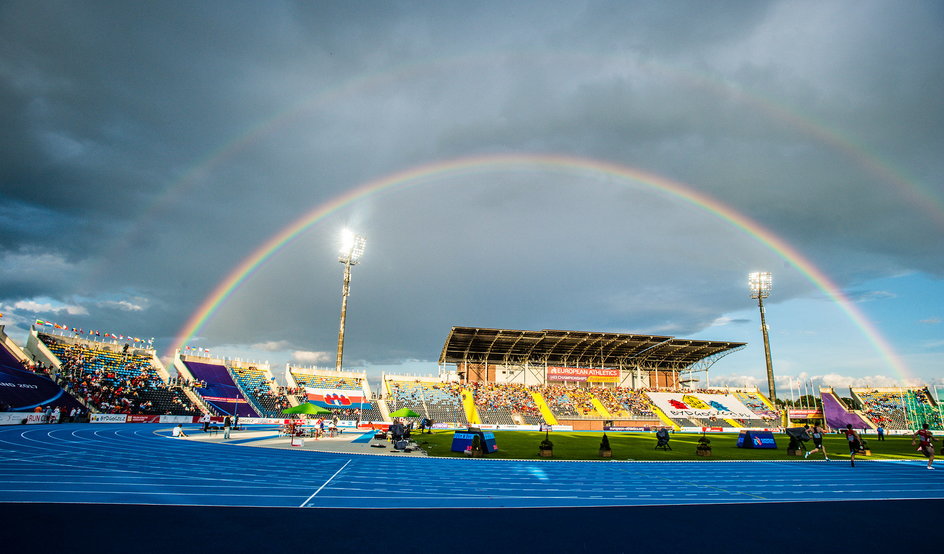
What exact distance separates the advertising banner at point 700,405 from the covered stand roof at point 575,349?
23.6ft

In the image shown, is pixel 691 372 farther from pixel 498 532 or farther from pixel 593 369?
pixel 498 532

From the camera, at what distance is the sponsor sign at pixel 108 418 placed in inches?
1656

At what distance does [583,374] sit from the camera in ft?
251

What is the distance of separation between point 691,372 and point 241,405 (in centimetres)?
7152

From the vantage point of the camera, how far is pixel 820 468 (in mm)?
19188

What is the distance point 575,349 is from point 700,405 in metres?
19.7

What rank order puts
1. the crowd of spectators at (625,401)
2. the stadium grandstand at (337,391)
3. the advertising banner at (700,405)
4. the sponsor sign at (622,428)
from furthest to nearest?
the advertising banner at (700,405) < the crowd of spectators at (625,401) < the stadium grandstand at (337,391) < the sponsor sign at (622,428)

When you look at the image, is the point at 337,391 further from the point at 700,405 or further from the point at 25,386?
the point at 700,405

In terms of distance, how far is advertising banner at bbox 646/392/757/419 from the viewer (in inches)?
2621

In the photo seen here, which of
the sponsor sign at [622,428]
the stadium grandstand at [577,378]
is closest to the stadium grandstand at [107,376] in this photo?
the stadium grandstand at [577,378]

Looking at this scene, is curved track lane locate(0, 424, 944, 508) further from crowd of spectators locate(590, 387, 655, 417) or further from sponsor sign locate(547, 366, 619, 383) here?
sponsor sign locate(547, 366, 619, 383)

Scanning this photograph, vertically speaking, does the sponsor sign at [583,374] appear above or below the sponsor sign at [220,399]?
above

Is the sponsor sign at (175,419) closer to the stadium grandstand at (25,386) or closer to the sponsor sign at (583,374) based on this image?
the stadium grandstand at (25,386)

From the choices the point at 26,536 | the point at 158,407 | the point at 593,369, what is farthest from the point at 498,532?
the point at 593,369
